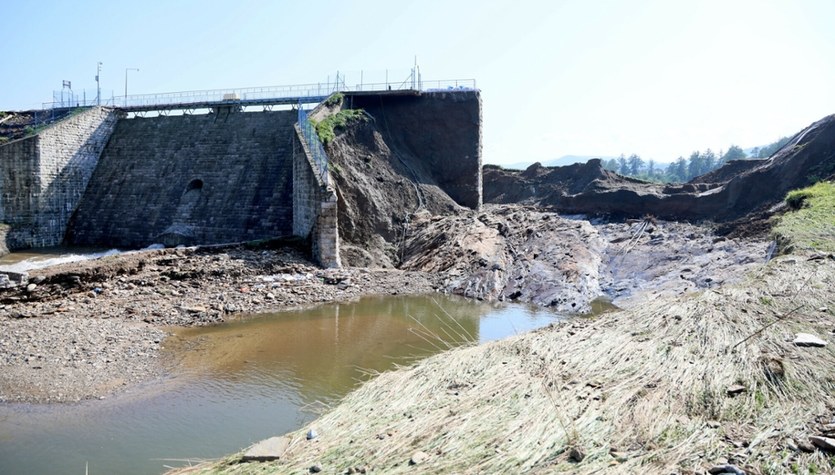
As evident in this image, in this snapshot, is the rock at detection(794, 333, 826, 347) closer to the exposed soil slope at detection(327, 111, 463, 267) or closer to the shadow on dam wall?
the exposed soil slope at detection(327, 111, 463, 267)

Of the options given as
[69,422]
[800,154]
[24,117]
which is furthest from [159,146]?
[800,154]

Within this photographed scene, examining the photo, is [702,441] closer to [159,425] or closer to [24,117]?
[159,425]

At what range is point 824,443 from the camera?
4219mm

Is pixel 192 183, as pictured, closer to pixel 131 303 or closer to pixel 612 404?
pixel 131 303

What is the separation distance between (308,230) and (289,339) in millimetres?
6644

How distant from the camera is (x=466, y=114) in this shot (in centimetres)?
2528

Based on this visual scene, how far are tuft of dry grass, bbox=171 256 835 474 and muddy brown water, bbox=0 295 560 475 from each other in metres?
1.95

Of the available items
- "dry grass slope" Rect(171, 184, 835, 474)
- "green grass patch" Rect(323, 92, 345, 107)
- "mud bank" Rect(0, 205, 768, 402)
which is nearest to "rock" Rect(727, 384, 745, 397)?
"dry grass slope" Rect(171, 184, 835, 474)

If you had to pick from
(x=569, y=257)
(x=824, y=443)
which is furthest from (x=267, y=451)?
(x=569, y=257)

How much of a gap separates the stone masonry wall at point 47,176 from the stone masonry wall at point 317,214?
36.8ft

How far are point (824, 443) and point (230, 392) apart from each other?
781 centimetres

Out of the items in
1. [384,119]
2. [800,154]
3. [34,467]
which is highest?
[384,119]

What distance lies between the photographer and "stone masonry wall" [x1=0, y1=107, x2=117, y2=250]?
21828 mm

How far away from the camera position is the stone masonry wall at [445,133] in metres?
25.1
